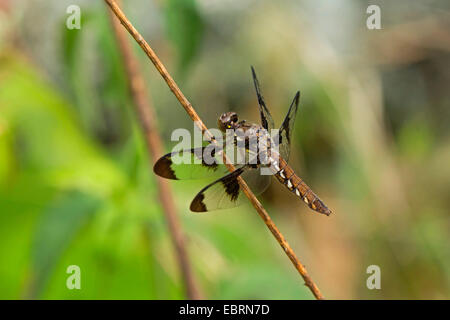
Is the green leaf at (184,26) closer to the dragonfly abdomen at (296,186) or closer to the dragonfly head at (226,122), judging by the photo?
the dragonfly head at (226,122)

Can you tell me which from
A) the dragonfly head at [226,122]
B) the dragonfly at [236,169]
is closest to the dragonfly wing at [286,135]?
the dragonfly at [236,169]

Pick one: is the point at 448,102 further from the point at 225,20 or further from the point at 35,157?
the point at 35,157

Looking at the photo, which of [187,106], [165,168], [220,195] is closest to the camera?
[187,106]

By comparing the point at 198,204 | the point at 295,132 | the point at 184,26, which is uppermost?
the point at 295,132

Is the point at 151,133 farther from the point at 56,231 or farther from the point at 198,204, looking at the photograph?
the point at 56,231

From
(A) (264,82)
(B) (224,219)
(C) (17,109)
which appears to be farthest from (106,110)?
(B) (224,219)

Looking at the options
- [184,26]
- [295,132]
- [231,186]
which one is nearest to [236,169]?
[231,186]
